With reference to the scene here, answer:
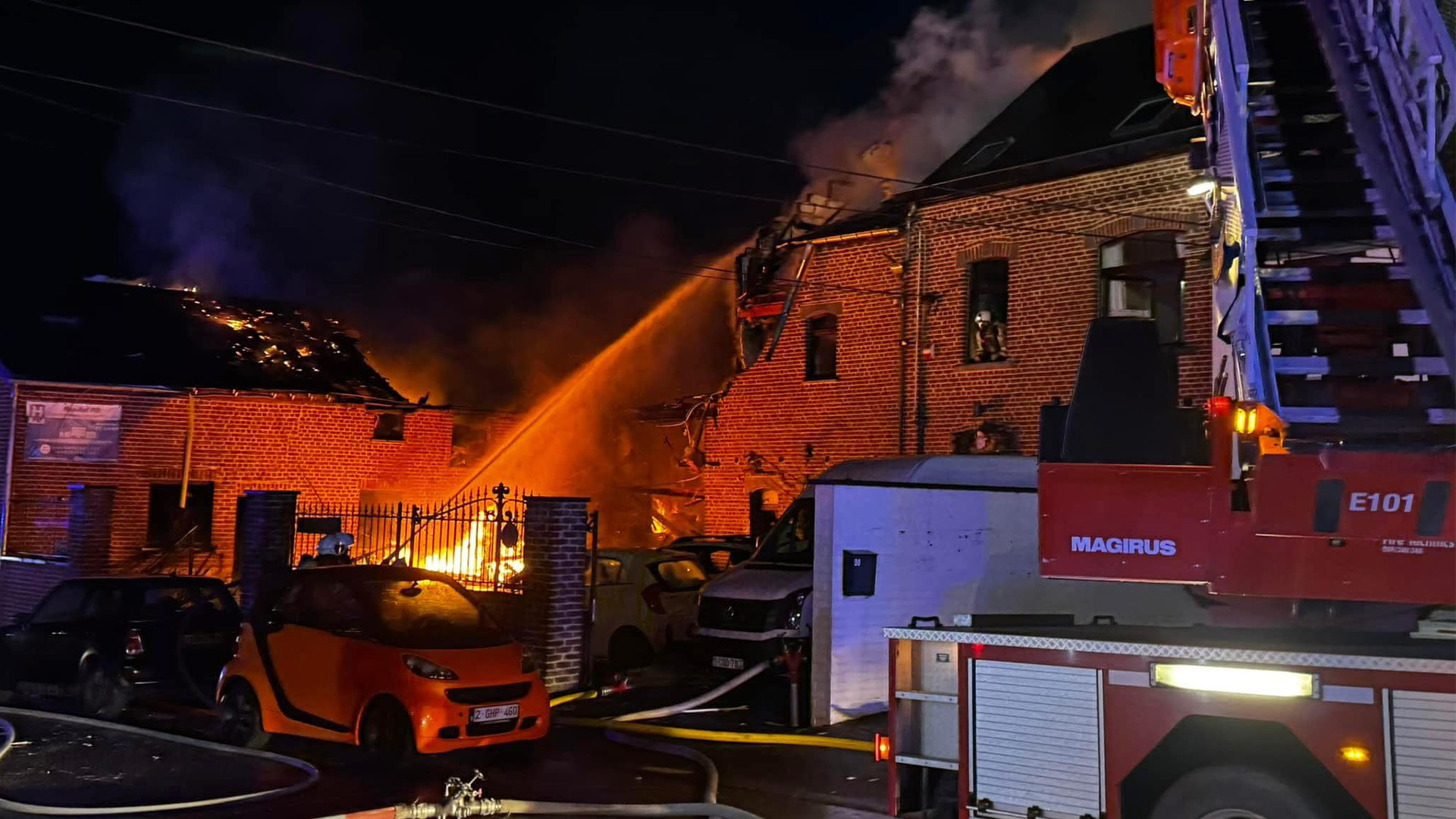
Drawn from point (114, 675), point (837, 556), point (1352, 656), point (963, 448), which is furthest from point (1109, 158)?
point (114, 675)

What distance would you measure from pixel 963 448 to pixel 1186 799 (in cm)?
1020

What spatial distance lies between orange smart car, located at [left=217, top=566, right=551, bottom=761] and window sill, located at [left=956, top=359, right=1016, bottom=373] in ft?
26.4

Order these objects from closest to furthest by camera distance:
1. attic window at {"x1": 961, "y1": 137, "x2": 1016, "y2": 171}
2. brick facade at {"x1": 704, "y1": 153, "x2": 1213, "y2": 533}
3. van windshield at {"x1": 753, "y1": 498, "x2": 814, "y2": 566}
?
van windshield at {"x1": 753, "y1": 498, "x2": 814, "y2": 566}, brick facade at {"x1": 704, "y1": 153, "x2": 1213, "y2": 533}, attic window at {"x1": 961, "y1": 137, "x2": 1016, "y2": 171}

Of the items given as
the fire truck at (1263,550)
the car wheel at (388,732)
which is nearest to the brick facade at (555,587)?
the car wheel at (388,732)

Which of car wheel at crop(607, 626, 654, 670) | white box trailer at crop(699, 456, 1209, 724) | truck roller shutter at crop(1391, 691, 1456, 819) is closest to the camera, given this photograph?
truck roller shutter at crop(1391, 691, 1456, 819)

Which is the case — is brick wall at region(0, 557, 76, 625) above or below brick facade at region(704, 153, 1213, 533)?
below

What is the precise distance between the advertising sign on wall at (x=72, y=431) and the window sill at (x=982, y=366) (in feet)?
46.7

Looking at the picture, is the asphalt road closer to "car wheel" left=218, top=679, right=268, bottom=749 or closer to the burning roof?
"car wheel" left=218, top=679, right=268, bottom=749

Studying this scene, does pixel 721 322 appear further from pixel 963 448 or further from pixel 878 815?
pixel 878 815

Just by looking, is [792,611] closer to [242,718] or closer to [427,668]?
[427,668]

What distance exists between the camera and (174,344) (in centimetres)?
2095

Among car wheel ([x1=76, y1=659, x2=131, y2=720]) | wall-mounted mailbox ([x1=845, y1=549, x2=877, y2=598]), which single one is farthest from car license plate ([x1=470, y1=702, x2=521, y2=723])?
car wheel ([x1=76, y1=659, x2=131, y2=720])

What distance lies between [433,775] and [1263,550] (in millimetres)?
5814

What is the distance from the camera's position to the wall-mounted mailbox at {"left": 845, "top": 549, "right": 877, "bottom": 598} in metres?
10.3
